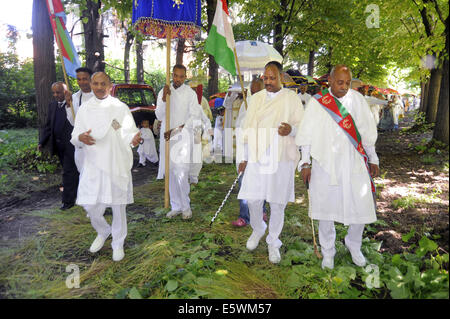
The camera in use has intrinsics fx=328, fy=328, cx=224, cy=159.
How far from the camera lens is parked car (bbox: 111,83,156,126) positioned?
11914 mm

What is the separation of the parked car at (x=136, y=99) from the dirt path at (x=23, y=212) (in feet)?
15.6

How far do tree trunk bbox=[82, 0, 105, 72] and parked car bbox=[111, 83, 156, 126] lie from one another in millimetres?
1634

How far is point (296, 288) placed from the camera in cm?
321

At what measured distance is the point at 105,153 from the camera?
3717mm

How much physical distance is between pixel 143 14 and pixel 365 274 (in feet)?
15.4

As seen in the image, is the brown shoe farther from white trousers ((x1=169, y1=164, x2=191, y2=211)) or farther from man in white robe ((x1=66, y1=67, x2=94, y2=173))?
man in white robe ((x1=66, y1=67, x2=94, y2=173))

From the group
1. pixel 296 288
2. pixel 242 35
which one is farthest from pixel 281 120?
pixel 242 35

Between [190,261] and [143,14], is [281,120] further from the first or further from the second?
[143,14]

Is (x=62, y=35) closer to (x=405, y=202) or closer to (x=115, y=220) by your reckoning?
(x=115, y=220)

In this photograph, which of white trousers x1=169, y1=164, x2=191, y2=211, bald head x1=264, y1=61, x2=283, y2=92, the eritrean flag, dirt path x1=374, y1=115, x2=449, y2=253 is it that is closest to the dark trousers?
the eritrean flag

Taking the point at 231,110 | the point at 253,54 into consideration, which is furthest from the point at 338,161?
the point at 253,54

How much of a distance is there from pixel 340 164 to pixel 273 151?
29.2 inches

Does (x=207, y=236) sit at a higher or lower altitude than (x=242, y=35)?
lower
